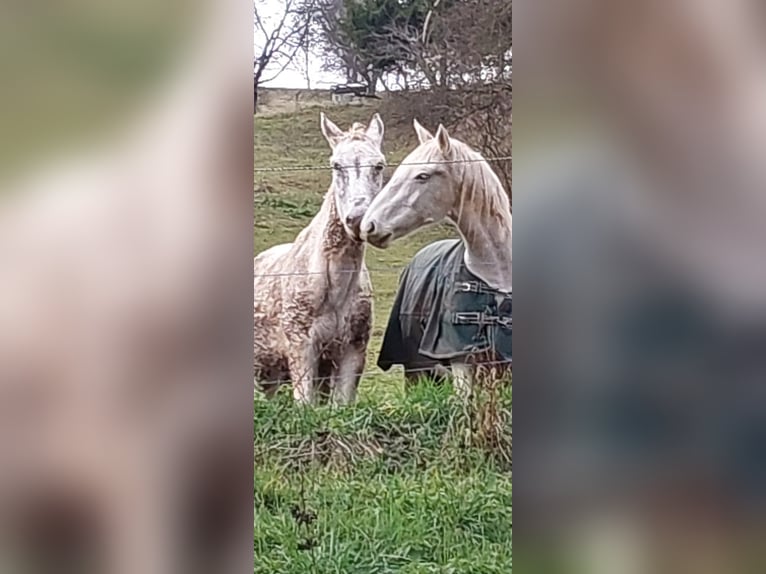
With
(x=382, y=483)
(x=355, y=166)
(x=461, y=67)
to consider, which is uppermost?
(x=461, y=67)

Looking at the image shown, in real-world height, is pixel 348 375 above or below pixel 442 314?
below

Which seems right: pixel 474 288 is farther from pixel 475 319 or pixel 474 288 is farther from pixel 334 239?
pixel 334 239

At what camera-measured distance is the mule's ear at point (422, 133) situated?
4.65ft

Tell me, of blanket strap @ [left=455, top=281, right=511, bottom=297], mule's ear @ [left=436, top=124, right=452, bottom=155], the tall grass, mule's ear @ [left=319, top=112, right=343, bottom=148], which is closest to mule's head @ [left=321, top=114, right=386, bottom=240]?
mule's ear @ [left=319, top=112, right=343, bottom=148]

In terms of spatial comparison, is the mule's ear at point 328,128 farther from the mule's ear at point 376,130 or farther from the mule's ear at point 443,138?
the mule's ear at point 443,138

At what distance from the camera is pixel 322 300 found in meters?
1.44

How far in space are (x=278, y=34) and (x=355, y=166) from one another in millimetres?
291
